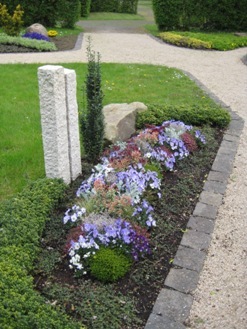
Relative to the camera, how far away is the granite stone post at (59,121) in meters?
4.51

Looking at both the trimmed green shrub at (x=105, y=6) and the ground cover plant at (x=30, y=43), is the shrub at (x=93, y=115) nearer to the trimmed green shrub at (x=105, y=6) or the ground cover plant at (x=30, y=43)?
the ground cover plant at (x=30, y=43)

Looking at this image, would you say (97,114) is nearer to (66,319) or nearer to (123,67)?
(66,319)

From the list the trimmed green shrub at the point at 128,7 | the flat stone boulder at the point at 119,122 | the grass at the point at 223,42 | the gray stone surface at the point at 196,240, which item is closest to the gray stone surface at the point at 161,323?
the gray stone surface at the point at 196,240

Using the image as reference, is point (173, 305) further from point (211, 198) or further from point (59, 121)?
point (59, 121)

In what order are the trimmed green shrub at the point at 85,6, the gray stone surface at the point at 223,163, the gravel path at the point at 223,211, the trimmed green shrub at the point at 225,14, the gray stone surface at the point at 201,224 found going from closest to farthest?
the gravel path at the point at 223,211 → the gray stone surface at the point at 201,224 → the gray stone surface at the point at 223,163 → the trimmed green shrub at the point at 225,14 → the trimmed green shrub at the point at 85,6

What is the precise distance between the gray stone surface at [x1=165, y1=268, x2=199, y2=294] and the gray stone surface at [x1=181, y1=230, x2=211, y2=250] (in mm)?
388

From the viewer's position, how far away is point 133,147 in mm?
5402

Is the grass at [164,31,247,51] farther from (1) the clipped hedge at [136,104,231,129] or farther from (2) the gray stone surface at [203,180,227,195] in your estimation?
(2) the gray stone surface at [203,180,227,195]

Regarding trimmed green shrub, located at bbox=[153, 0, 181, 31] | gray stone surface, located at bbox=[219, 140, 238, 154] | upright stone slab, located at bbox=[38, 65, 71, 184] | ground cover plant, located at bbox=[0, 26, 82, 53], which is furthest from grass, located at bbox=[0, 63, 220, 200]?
trimmed green shrub, located at bbox=[153, 0, 181, 31]

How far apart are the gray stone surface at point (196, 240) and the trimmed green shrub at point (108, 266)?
72 centimetres

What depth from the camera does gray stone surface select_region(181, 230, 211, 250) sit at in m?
4.18

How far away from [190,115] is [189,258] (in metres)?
3.39

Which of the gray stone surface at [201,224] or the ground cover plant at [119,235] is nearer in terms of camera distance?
the ground cover plant at [119,235]

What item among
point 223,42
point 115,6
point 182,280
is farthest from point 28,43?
point 115,6
